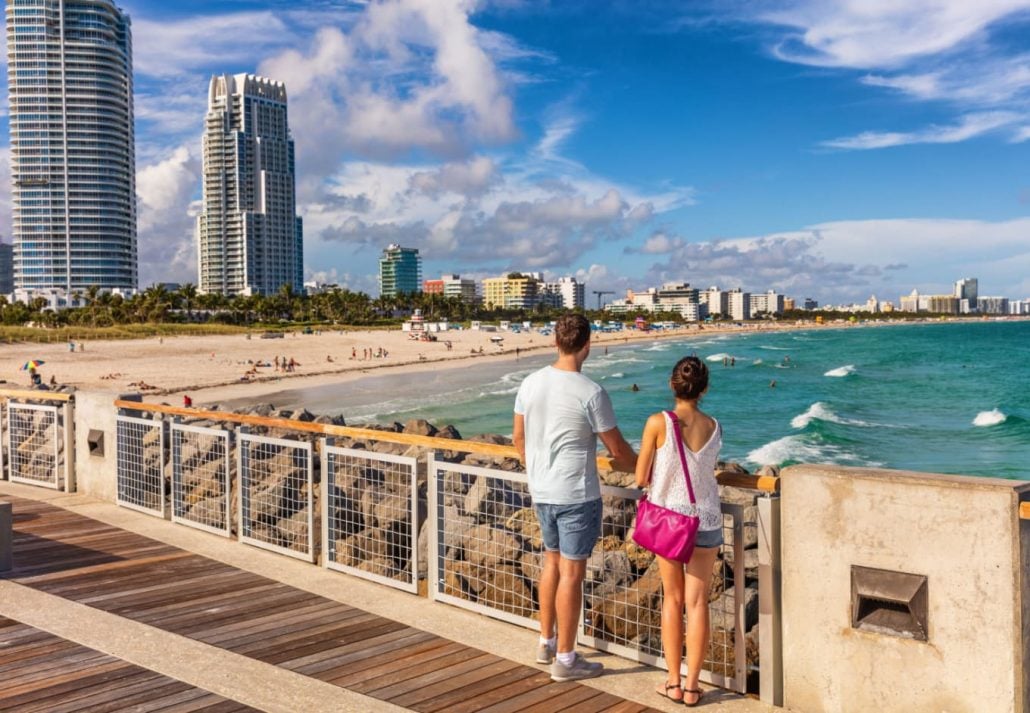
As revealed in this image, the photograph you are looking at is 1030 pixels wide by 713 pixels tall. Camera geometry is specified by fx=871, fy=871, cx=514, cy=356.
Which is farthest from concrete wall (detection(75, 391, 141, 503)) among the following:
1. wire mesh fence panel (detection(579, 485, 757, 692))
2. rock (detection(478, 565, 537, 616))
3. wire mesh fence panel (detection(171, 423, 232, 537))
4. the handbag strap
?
the handbag strap

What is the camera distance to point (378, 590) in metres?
6.20

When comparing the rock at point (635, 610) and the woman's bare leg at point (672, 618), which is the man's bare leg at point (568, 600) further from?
the rock at point (635, 610)

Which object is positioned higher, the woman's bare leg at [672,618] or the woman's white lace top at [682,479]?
the woman's white lace top at [682,479]

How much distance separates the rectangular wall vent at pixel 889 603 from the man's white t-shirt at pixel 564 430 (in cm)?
132

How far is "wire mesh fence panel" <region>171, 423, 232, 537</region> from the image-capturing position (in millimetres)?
8217

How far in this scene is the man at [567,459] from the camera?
4379 millimetres

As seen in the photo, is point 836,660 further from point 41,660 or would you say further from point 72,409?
point 72,409

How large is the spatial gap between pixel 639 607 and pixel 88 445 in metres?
6.84

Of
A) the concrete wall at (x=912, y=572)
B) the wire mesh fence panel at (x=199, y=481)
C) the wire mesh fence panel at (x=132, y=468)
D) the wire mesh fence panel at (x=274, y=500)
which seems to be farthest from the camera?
the wire mesh fence panel at (x=132, y=468)

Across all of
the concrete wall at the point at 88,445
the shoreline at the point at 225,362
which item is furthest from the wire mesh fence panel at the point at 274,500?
the shoreline at the point at 225,362

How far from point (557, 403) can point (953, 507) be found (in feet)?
6.00

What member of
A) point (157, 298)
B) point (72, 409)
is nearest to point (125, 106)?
point (157, 298)

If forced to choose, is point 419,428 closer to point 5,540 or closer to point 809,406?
point 5,540

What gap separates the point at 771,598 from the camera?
13.8ft
